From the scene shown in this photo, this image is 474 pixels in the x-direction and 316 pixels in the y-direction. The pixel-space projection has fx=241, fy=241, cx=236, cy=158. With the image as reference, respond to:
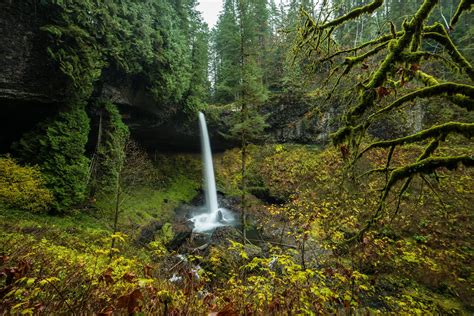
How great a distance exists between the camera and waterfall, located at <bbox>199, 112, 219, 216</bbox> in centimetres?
1961

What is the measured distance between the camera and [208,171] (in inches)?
850

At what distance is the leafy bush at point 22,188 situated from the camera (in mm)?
8703

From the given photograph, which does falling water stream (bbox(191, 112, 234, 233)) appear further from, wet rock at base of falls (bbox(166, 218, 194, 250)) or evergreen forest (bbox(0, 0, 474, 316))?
wet rock at base of falls (bbox(166, 218, 194, 250))

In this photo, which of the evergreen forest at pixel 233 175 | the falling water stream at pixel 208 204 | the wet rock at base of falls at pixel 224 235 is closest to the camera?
the evergreen forest at pixel 233 175

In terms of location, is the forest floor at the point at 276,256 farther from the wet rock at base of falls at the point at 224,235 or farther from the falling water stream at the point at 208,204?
the falling water stream at the point at 208,204

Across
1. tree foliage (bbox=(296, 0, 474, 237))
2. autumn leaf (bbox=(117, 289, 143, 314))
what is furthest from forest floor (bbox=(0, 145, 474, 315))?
tree foliage (bbox=(296, 0, 474, 237))

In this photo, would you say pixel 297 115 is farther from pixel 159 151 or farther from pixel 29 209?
pixel 29 209

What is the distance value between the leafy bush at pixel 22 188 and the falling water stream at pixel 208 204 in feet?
26.1

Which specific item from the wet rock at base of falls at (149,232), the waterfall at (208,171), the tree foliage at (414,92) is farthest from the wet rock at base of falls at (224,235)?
the tree foliage at (414,92)

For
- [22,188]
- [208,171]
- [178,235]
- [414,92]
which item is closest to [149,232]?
[178,235]

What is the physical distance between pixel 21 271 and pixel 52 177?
10051 millimetres

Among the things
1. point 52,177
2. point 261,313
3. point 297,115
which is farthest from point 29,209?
point 297,115

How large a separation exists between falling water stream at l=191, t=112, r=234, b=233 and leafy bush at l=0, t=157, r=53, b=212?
26.1 feet

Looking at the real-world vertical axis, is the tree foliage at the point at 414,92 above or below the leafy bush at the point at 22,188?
above
